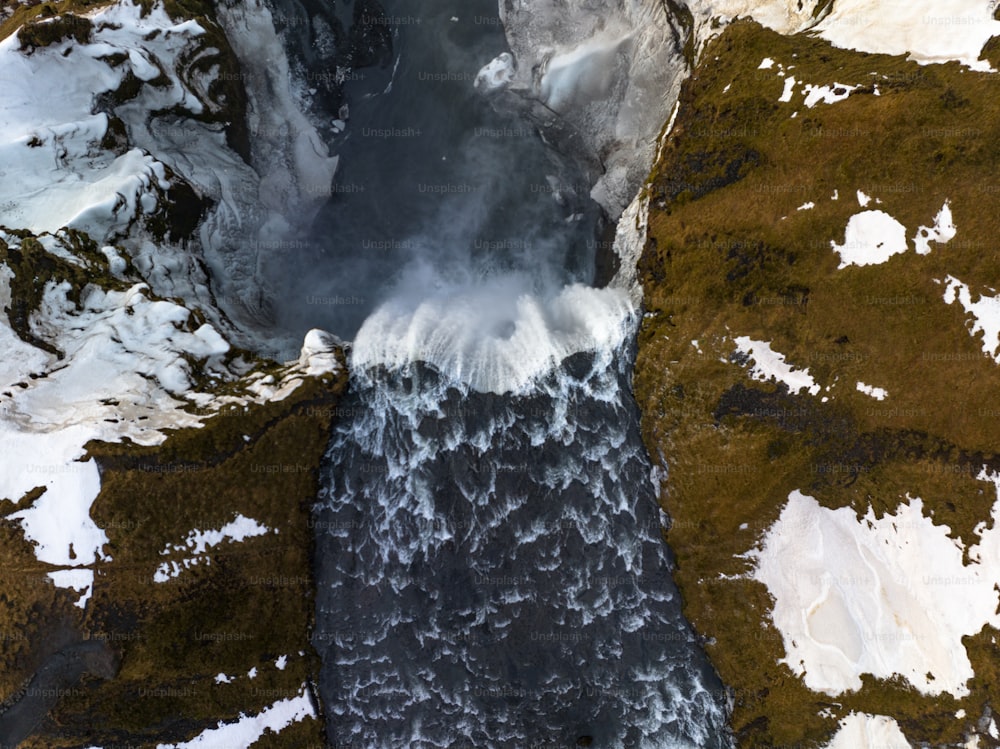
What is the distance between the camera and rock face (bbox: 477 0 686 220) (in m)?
26.0

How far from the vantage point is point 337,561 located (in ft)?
74.6

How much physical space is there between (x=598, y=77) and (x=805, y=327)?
612 inches

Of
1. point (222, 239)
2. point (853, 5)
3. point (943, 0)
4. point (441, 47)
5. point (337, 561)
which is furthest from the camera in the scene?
point (441, 47)

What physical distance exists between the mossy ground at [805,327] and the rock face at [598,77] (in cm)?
259

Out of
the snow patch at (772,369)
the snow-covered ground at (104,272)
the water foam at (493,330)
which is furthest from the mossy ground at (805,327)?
the snow-covered ground at (104,272)

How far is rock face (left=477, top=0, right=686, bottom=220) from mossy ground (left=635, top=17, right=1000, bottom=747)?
2585 mm

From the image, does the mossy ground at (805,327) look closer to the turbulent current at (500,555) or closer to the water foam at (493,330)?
the turbulent current at (500,555)

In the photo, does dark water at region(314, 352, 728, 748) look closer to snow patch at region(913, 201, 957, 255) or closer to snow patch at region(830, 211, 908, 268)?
snow patch at region(830, 211, 908, 268)

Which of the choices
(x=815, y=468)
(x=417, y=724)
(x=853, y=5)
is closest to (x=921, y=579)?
(x=815, y=468)

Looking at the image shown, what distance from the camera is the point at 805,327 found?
2089 centimetres

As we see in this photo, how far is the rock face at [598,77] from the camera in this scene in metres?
26.0

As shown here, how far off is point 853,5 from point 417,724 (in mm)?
33252

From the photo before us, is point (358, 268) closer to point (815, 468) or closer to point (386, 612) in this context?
point (386, 612)

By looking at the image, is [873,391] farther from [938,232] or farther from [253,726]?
[253,726]
